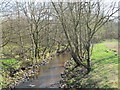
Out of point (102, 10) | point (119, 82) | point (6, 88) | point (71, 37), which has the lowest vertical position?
point (6, 88)

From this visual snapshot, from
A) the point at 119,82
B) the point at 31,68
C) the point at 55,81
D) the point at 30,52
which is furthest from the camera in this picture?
the point at 30,52

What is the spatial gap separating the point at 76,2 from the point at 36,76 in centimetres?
654

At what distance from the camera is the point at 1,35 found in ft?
32.4

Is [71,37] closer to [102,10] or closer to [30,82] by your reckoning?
[102,10]

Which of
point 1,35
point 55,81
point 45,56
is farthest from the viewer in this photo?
point 45,56

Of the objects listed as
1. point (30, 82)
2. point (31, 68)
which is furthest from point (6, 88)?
point (31, 68)

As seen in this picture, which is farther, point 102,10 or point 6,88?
point 102,10

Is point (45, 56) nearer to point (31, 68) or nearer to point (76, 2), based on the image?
point (31, 68)

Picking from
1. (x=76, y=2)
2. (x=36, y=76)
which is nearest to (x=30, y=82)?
(x=36, y=76)

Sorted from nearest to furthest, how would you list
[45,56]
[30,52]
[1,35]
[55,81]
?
[1,35], [55,81], [30,52], [45,56]

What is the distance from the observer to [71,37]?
41.7 feet

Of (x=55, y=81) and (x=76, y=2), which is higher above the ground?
(x=76, y=2)

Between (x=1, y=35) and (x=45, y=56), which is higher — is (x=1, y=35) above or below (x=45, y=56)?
above

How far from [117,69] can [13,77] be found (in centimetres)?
747
